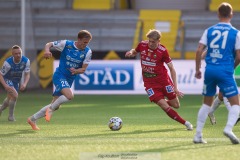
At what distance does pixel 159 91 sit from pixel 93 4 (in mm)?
18137

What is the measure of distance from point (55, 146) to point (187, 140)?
2094 millimetres

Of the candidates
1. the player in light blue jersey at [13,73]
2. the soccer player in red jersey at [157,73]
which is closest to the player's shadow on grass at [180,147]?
the soccer player in red jersey at [157,73]

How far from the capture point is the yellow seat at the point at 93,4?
31797 mm

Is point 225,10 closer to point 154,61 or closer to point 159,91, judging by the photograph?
point 154,61

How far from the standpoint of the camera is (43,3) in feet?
104

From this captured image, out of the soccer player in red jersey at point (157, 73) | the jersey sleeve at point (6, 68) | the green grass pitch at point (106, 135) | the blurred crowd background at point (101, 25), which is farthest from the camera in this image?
the blurred crowd background at point (101, 25)

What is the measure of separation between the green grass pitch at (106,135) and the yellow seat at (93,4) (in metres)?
11.4

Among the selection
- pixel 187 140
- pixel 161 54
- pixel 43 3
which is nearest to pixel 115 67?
pixel 43 3

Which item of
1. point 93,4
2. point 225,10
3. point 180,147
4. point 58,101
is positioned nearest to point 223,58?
point 225,10

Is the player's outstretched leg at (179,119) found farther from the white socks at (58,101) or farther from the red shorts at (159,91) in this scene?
the white socks at (58,101)

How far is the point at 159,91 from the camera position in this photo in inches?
563

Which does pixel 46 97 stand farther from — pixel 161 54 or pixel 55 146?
pixel 55 146

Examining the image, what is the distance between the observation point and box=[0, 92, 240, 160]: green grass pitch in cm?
1023

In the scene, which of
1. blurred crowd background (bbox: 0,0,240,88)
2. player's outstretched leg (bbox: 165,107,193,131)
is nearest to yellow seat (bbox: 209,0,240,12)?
blurred crowd background (bbox: 0,0,240,88)
